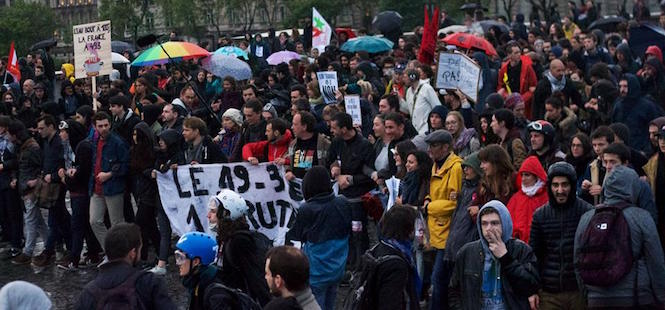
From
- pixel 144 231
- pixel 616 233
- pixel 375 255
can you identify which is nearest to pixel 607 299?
pixel 616 233

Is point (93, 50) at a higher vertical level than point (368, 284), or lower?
higher

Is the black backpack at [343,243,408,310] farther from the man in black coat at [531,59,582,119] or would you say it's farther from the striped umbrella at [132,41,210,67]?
the striped umbrella at [132,41,210,67]

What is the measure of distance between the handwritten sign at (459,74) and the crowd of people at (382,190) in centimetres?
17

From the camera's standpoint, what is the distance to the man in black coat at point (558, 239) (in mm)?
8516

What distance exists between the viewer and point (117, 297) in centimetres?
682

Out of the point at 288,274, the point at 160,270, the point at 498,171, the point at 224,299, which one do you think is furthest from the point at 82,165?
the point at 288,274

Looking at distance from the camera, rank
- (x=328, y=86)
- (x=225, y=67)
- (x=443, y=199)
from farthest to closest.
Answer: (x=225, y=67) < (x=328, y=86) < (x=443, y=199)

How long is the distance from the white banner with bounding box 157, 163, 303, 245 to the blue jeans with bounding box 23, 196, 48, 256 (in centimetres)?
226

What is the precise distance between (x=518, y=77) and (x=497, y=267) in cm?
975

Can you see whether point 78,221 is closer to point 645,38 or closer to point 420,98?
point 420,98

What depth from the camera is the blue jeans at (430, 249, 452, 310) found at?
9.48 metres

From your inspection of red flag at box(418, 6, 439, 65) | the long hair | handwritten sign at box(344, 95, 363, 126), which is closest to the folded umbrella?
red flag at box(418, 6, 439, 65)

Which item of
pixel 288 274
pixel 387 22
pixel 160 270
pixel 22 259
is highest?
pixel 387 22

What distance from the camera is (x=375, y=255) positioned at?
795 cm
